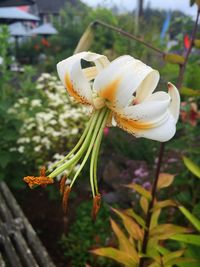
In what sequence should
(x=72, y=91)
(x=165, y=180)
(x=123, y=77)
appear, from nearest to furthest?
(x=123, y=77) → (x=72, y=91) → (x=165, y=180)

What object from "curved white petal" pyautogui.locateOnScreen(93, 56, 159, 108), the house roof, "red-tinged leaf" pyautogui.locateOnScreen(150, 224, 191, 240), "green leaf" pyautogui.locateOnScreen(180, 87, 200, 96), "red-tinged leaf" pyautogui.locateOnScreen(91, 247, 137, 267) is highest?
"curved white petal" pyautogui.locateOnScreen(93, 56, 159, 108)

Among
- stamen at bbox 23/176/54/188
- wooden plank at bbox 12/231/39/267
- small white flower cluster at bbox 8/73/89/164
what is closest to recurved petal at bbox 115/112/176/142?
stamen at bbox 23/176/54/188

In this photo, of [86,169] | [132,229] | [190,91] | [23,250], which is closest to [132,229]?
[132,229]

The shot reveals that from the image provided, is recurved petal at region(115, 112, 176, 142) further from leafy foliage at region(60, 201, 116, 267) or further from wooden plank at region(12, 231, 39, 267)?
leafy foliage at region(60, 201, 116, 267)

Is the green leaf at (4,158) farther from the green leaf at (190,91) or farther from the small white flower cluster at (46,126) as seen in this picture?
the green leaf at (190,91)

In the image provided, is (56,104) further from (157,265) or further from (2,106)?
(157,265)

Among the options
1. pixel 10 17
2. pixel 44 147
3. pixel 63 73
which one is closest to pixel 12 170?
pixel 44 147

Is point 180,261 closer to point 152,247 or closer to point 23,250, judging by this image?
point 152,247
